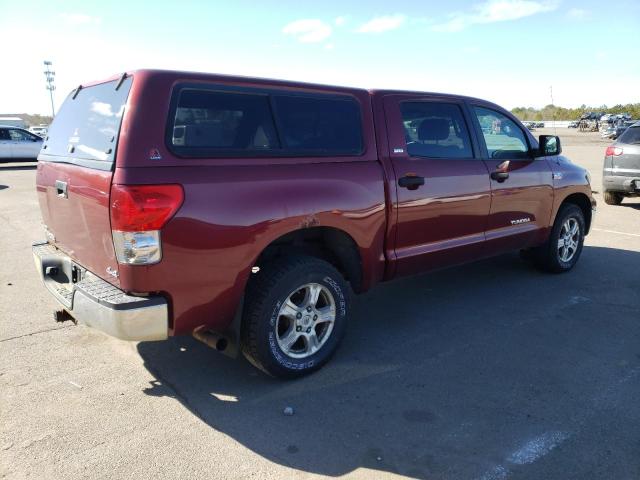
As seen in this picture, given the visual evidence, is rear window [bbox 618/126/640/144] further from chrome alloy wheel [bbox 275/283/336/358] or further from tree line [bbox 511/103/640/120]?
tree line [bbox 511/103/640/120]

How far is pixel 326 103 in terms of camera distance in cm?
380

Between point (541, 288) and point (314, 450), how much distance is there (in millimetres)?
3593

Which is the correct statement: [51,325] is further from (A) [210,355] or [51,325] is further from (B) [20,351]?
(A) [210,355]

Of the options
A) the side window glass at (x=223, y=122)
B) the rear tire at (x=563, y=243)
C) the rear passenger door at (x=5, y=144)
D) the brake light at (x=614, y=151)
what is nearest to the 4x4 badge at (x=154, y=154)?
the side window glass at (x=223, y=122)

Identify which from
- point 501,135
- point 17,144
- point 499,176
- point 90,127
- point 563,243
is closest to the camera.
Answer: point 90,127

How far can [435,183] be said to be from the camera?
432 centimetres

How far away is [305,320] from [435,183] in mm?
1587

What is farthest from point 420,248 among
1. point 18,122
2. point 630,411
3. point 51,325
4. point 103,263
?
point 18,122

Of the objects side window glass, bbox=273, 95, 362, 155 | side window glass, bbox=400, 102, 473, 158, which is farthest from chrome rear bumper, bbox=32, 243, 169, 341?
side window glass, bbox=400, 102, 473, 158

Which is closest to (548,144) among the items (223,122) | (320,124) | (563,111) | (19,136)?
(320,124)

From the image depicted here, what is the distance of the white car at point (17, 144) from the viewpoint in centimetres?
2145

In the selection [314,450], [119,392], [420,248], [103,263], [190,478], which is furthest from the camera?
[420,248]

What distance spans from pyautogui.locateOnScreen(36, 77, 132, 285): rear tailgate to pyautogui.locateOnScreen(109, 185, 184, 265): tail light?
0.10 metres

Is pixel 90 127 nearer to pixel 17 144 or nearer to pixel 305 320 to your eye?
pixel 305 320
